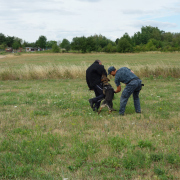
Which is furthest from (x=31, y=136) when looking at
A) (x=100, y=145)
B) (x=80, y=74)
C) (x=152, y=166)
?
(x=80, y=74)

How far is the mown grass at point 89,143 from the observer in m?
3.94

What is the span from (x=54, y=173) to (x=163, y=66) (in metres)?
14.5

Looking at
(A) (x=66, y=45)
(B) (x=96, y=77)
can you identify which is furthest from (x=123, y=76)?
(A) (x=66, y=45)

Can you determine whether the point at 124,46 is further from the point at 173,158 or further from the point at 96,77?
the point at 173,158

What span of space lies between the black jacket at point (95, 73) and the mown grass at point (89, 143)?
104 cm

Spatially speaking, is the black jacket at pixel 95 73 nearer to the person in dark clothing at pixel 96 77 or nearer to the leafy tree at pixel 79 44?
the person in dark clothing at pixel 96 77

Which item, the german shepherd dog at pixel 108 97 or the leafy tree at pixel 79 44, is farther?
the leafy tree at pixel 79 44

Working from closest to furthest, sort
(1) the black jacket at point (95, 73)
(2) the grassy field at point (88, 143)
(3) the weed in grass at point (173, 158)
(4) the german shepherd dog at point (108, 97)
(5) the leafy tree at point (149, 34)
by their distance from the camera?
(2) the grassy field at point (88, 143) → (3) the weed in grass at point (173, 158) → (4) the german shepherd dog at point (108, 97) → (1) the black jacket at point (95, 73) → (5) the leafy tree at point (149, 34)

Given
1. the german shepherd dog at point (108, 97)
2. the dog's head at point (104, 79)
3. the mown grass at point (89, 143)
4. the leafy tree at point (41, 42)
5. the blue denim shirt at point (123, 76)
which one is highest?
the leafy tree at point (41, 42)

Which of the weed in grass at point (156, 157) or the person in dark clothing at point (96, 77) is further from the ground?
the person in dark clothing at point (96, 77)

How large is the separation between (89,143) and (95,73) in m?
3.44

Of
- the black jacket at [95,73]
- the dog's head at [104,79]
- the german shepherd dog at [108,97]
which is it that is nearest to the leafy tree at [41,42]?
the black jacket at [95,73]

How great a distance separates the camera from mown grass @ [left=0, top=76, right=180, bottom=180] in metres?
3.94

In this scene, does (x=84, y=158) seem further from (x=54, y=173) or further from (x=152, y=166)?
(x=152, y=166)
